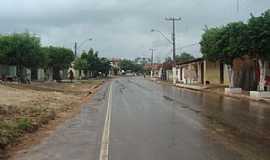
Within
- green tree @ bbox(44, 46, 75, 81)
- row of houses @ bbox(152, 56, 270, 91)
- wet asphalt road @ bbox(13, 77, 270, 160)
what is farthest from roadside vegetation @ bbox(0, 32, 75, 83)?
wet asphalt road @ bbox(13, 77, 270, 160)

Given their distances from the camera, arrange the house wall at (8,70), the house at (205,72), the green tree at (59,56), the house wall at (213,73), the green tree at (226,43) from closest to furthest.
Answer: the green tree at (226,43) < the house at (205,72) < the house wall at (213,73) < the house wall at (8,70) < the green tree at (59,56)

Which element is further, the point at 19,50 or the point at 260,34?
the point at 19,50

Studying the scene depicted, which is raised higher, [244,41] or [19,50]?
[19,50]

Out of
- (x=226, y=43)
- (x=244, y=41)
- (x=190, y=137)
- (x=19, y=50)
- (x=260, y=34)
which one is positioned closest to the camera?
(x=190, y=137)

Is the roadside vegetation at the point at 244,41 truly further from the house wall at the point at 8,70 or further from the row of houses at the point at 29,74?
the house wall at the point at 8,70

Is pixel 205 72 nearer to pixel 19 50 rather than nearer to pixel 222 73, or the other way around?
pixel 222 73

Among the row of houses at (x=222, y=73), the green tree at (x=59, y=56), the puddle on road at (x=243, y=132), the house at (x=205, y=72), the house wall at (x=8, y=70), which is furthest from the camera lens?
the green tree at (x=59, y=56)

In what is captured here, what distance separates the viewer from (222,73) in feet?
185

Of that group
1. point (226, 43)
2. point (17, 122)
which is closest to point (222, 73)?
point (226, 43)

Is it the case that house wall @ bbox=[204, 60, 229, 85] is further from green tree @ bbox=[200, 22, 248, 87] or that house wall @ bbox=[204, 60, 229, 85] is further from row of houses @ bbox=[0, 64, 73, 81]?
row of houses @ bbox=[0, 64, 73, 81]

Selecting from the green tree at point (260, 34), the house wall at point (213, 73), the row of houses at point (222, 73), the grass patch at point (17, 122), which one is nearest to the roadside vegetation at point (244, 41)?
the green tree at point (260, 34)

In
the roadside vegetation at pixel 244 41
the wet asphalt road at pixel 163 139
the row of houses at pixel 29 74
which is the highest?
the roadside vegetation at pixel 244 41

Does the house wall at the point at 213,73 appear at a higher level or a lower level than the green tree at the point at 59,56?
lower

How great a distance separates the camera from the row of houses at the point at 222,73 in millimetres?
42562
